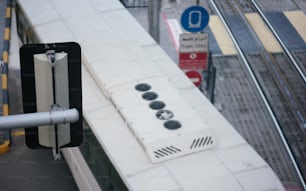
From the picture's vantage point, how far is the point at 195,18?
9.92m

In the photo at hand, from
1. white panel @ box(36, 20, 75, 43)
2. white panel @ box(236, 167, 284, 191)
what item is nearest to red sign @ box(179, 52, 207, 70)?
white panel @ box(36, 20, 75, 43)

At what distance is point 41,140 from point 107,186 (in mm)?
2730

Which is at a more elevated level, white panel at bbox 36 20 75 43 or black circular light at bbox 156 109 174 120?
white panel at bbox 36 20 75 43

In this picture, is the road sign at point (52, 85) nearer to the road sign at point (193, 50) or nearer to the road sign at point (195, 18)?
the road sign at point (193, 50)

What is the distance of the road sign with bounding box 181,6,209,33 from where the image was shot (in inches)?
388

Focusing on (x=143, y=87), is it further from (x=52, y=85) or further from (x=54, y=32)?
(x=52, y=85)

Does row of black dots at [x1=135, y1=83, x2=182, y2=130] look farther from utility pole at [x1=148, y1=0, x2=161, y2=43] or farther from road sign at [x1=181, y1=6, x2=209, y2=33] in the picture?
road sign at [x1=181, y1=6, x2=209, y2=33]

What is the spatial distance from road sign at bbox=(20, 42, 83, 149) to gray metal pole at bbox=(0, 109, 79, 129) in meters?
0.40

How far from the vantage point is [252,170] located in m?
6.10

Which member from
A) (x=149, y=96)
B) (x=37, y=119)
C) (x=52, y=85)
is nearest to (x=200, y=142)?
(x=149, y=96)

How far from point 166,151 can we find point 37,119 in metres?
2.62

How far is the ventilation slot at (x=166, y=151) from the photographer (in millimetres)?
6086

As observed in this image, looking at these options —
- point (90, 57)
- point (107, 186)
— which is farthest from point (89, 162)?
point (90, 57)

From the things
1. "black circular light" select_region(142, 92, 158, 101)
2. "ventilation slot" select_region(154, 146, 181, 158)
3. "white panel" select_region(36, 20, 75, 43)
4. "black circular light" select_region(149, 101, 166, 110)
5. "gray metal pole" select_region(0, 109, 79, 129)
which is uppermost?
"gray metal pole" select_region(0, 109, 79, 129)
